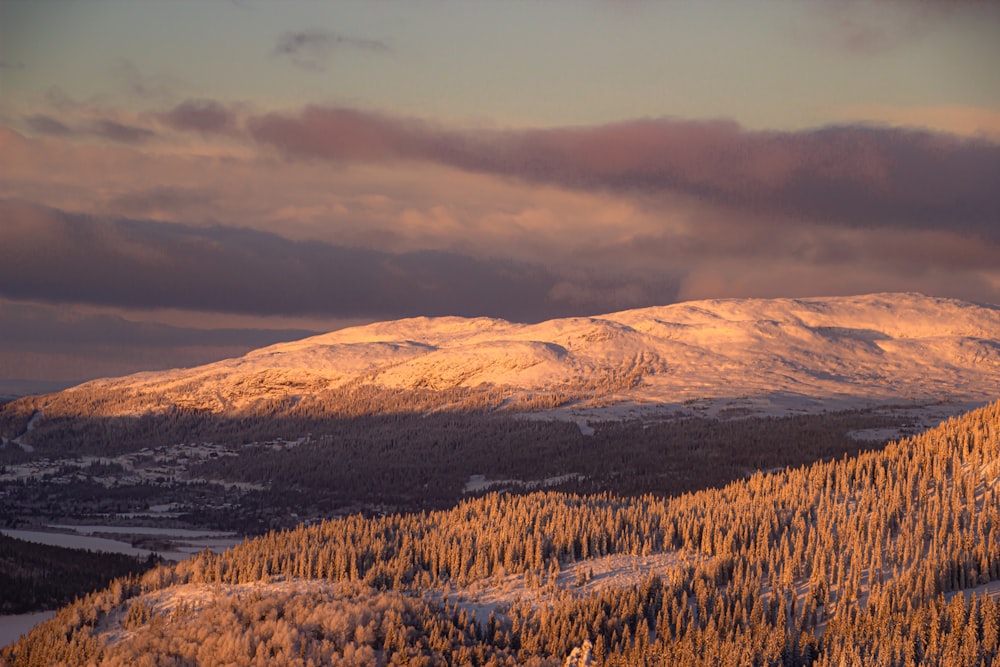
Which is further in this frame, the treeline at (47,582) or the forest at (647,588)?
the treeline at (47,582)

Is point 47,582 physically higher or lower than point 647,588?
lower

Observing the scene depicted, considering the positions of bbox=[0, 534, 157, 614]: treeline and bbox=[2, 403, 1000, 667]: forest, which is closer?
bbox=[2, 403, 1000, 667]: forest

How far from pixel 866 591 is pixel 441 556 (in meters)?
42.6

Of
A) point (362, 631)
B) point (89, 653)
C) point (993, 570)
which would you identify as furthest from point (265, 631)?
point (993, 570)

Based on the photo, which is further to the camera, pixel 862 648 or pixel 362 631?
pixel 362 631

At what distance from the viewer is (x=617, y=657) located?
93375 millimetres

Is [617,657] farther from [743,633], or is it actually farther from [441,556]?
[441,556]

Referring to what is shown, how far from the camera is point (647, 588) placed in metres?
106

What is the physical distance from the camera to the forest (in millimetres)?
92875

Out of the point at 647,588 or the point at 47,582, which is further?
the point at 47,582

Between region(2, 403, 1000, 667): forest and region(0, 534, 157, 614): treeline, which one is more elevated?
region(2, 403, 1000, 667): forest

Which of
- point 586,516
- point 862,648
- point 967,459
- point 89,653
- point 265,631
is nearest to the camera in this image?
point 862,648

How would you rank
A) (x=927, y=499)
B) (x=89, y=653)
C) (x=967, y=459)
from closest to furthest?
(x=89, y=653) < (x=927, y=499) < (x=967, y=459)

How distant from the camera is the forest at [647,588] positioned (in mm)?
92875
